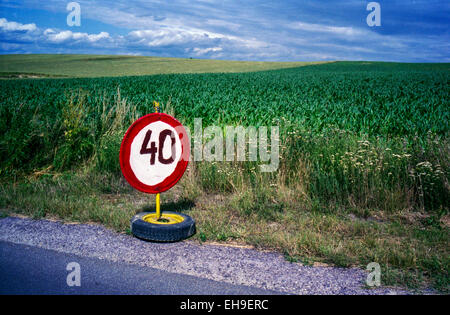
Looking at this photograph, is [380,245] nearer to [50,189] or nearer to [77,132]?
[50,189]

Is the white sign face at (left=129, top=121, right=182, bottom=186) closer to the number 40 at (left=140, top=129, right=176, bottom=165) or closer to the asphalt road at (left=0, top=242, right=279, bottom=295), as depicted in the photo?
the number 40 at (left=140, top=129, right=176, bottom=165)

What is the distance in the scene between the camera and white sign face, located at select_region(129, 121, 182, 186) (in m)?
4.44

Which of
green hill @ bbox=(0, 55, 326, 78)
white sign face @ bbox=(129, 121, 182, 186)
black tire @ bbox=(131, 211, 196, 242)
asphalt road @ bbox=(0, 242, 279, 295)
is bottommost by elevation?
asphalt road @ bbox=(0, 242, 279, 295)

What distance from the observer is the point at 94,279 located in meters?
3.16

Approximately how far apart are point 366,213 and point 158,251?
3013 mm

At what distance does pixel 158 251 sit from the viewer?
3809mm

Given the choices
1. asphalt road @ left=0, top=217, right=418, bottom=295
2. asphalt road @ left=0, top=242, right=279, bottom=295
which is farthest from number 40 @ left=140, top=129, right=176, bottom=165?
asphalt road @ left=0, top=242, right=279, bottom=295

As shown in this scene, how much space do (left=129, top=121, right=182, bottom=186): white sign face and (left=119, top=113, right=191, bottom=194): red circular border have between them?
1.4 inches

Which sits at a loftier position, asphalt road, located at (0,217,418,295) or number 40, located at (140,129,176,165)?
number 40, located at (140,129,176,165)

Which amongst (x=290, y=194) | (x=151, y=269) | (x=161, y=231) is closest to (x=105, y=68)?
(x=290, y=194)

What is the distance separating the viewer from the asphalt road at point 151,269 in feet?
9.86

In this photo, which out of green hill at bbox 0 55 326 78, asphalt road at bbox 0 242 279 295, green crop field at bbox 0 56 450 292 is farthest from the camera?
green hill at bbox 0 55 326 78

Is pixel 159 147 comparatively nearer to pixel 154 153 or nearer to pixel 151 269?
pixel 154 153

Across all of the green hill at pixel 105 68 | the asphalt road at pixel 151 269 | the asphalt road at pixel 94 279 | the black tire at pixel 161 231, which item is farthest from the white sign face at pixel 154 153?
the green hill at pixel 105 68
